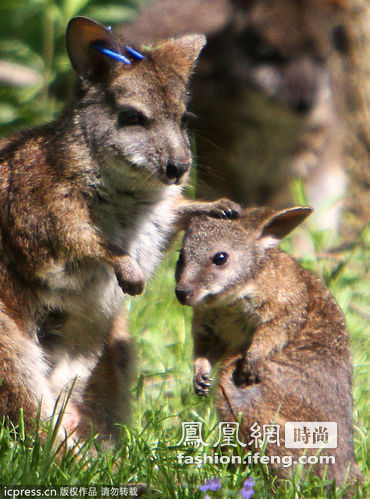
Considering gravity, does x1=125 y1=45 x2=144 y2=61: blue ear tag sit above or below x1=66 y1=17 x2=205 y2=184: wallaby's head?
above

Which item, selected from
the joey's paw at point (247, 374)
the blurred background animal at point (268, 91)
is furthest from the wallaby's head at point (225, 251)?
the blurred background animal at point (268, 91)

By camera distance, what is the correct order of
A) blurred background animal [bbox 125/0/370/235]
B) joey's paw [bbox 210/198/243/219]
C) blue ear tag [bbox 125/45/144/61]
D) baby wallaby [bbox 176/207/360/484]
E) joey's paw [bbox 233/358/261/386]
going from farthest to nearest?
blurred background animal [bbox 125/0/370/235] → joey's paw [bbox 210/198/243/219] → blue ear tag [bbox 125/45/144/61] → joey's paw [bbox 233/358/261/386] → baby wallaby [bbox 176/207/360/484]

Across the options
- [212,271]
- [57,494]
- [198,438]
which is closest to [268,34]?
[212,271]

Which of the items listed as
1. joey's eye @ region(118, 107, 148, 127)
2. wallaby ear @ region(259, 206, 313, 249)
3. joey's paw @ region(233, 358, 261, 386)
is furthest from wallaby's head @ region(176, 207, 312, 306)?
joey's eye @ region(118, 107, 148, 127)

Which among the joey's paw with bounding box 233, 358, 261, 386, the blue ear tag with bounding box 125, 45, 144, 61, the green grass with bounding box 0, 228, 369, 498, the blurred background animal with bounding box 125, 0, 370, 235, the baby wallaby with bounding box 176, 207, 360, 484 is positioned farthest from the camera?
the blurred background animal with bounding box 125, 0, 370, 235

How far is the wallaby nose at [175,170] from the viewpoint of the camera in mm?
3715

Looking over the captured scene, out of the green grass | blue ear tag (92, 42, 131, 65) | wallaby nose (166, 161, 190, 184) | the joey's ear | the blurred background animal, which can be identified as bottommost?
the green grass

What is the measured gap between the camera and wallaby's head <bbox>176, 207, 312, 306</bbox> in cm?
381

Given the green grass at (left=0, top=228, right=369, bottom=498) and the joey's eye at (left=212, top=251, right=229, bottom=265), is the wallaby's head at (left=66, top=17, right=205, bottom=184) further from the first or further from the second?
the green grass at (left=0, top=228, right=369, bottom=498)

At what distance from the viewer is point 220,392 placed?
386 cm

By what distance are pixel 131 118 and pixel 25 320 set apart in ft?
3.67

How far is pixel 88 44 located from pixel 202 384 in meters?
1.75

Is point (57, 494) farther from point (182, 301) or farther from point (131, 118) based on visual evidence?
point (131, 118)

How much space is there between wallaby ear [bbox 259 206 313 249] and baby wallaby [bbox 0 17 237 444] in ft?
0.87
